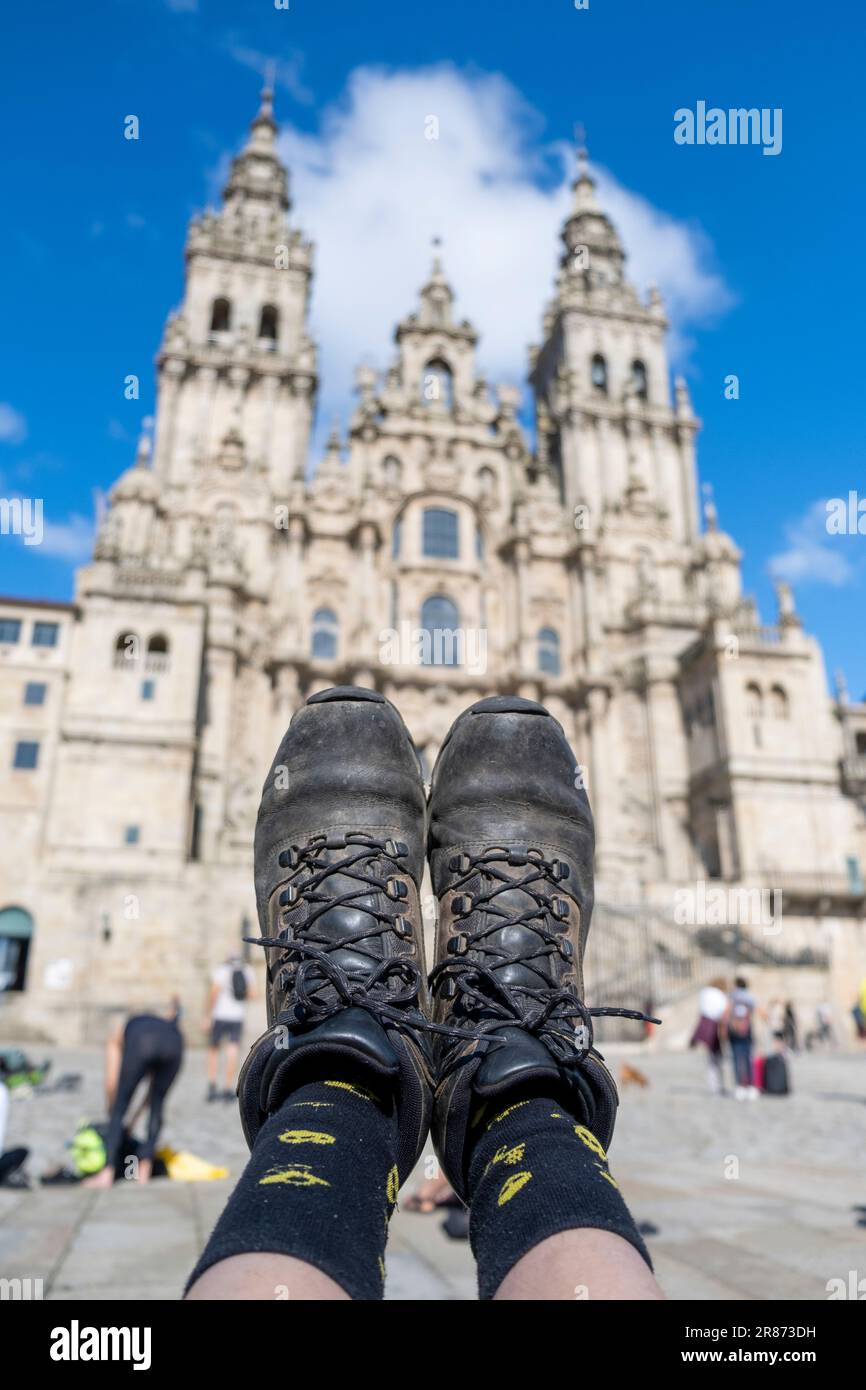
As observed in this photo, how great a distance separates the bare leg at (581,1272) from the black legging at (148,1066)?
17.2 ft

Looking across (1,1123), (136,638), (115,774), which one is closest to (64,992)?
(115,774)

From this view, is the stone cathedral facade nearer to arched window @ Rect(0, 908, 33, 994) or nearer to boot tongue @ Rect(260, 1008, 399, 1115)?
arched window @ Rect(0, 908, 33, 994)

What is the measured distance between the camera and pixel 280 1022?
2.21 m

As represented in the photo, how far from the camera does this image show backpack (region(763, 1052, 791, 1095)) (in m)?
11.8

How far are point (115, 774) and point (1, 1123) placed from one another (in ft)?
74.2

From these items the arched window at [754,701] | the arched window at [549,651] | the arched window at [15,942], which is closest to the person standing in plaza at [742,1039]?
the arched window at [754,701]

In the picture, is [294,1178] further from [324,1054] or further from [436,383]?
[436,383]

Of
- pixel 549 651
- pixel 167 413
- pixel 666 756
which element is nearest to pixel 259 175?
pixel 167 413

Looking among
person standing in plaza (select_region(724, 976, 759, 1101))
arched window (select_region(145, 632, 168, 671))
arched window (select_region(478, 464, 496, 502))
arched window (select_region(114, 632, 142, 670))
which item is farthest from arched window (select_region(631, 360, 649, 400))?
person standing in plaza (select_region(724, 976, 759, 1101))

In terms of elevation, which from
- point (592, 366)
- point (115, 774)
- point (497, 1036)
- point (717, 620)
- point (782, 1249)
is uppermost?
point (592, 366)

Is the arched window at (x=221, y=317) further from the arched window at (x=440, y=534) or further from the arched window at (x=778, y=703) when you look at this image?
the arched window at (x=778, y=703)

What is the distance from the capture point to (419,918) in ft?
9.02

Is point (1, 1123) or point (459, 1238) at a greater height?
point (1, 1123)
